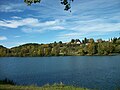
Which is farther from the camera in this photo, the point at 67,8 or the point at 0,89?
the point at 0,89

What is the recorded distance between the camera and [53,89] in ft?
83.7

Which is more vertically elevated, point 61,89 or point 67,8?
point 67,8

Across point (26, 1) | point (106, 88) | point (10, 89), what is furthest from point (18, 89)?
point (106, 88)

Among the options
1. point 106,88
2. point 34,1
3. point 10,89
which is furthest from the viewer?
point 106,88

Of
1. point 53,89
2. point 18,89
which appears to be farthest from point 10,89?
point 53,89

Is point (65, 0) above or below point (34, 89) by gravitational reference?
above

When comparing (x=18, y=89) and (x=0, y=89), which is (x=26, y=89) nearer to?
(x=18, y=89)

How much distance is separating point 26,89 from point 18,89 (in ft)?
2.86

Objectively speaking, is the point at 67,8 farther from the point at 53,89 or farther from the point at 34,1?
the point at 53,89

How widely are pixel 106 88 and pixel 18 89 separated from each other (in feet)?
61.0

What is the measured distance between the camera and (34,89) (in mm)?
25531

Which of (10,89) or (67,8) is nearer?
(67,8)

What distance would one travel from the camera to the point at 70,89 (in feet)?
85.8

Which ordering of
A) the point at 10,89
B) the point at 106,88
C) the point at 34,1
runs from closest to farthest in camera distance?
the point at 34,1, the point at 10,89, the point at 106,88
